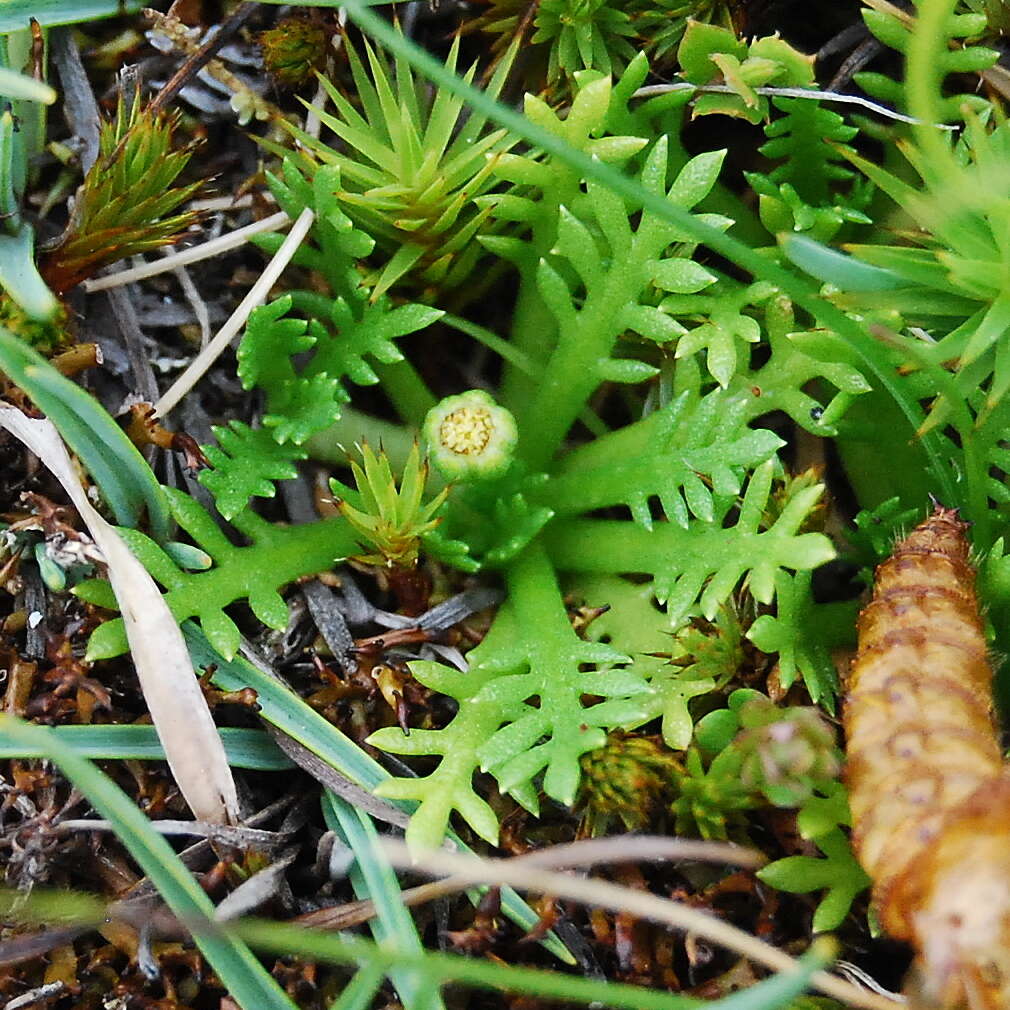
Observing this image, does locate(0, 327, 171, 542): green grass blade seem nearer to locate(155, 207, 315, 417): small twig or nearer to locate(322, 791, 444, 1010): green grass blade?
locate(155, 207, 315, 417): small twig

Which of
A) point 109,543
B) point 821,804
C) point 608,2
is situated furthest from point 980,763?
point 608,2

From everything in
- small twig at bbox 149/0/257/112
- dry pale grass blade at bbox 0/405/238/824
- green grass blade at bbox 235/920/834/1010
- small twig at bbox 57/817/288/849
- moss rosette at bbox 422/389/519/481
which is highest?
small twig at bbox 149/0/257/112

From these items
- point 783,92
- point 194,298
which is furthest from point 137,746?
point 783,92

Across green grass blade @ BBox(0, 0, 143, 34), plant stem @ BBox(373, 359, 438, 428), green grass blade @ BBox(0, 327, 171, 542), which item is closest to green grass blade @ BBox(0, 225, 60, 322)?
green grass blade @ BBox(0, 327, 171, 542)

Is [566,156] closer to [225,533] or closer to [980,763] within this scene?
[980,763]

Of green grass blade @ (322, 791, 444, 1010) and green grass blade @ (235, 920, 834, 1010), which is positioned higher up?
green grass blade @ (235, 920, 834, 1010)

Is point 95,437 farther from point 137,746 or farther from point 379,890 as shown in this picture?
point 379,890
